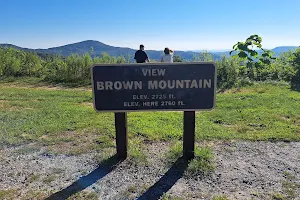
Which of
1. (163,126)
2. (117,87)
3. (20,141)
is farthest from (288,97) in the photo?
(20,141)

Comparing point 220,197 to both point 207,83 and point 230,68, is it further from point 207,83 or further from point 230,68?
point 230,68

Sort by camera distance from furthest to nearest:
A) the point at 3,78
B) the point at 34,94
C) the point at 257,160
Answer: the point at 3,78 < the point at 34,94 < the point at 257,160

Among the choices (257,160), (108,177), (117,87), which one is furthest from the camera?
(257,160)

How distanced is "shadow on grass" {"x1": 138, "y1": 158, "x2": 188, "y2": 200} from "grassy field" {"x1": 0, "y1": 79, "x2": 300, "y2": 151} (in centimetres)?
107

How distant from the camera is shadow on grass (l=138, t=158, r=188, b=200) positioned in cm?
309

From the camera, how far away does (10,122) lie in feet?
18.9

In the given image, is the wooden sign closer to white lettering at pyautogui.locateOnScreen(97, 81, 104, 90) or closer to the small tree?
white lettering at pyautogui.locateOnScreen(97, 81, 104, 90)

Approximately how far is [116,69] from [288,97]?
681 centimetres

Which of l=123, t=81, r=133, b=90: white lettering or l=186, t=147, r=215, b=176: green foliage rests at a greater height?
l=123, t=81, r=133, b=90: white lettering

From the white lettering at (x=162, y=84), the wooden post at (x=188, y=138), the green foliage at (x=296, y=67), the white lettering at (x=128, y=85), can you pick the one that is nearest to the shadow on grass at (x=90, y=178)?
the wooden post at (x=188, y=138)

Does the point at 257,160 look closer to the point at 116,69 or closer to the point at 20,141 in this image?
the point at 116,69

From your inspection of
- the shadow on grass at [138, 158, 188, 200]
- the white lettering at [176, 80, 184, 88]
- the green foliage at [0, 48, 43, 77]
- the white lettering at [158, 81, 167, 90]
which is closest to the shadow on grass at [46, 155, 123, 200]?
the shadow on grass at [138, 158, 188, 200]

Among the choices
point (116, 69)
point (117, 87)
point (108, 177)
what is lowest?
point (108, 177)

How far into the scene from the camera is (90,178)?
11.3ft
